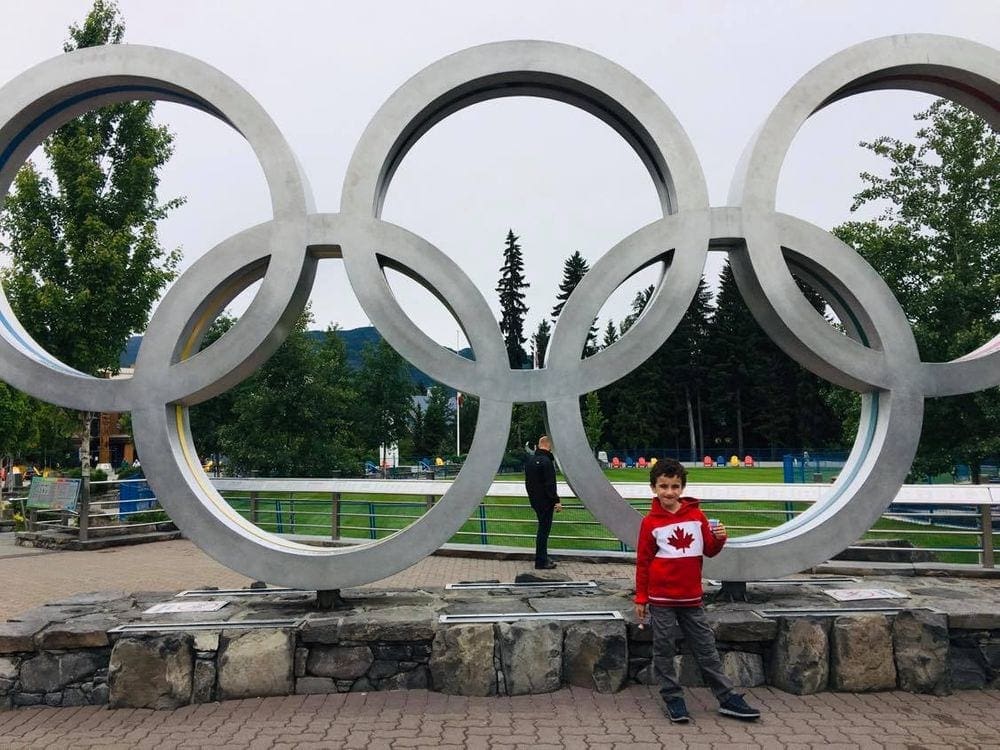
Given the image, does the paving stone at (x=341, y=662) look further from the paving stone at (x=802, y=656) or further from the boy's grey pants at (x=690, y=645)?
the paving stone at (x=802, y=656)

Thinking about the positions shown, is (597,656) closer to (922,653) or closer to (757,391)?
(922,653)

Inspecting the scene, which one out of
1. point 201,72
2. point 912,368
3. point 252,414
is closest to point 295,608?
point 201,72

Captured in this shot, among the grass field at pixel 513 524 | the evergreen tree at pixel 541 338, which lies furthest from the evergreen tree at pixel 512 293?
the grass field at pixel 513 524

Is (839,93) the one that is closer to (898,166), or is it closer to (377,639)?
(377,639)

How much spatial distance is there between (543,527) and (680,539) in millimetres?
4817

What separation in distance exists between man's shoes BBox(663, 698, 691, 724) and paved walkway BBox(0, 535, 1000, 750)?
0.06 m

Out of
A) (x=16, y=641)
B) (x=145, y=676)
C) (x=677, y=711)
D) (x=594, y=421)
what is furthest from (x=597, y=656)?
(x=594, y=421)

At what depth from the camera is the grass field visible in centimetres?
1141

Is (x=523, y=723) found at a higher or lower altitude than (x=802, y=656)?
lower

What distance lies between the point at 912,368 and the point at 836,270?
→ 1033 mm

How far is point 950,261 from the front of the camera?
1552cm

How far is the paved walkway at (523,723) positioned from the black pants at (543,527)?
12.8 ft

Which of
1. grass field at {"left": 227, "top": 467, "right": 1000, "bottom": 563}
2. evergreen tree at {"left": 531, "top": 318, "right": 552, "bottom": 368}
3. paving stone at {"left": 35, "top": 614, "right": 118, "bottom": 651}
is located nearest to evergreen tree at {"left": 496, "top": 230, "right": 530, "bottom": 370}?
evergreen tree at {"left": 531, "top": 318, "right": 552, "bottom": 368}

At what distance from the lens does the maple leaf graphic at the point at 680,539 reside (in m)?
4.73
